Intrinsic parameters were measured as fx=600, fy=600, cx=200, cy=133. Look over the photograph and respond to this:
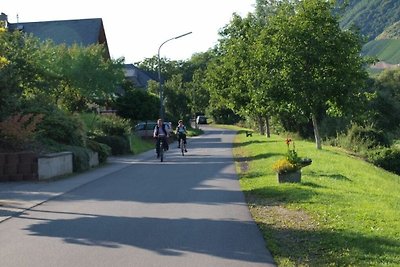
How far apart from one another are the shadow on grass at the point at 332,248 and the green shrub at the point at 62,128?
13020 mm

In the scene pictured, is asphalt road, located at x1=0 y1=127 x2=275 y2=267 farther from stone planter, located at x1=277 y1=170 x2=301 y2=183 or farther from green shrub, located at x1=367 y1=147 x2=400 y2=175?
green shrub, located at x1=367 y1=147 x2=400 y2=175

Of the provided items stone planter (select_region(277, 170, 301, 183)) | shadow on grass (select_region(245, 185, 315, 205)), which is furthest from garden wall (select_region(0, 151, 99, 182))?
stone planter (select_region(277, 170, 301, 183))

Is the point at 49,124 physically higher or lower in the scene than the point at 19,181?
higher

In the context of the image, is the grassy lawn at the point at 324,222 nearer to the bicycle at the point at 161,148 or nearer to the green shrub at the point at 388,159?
the bicycle at the point at 161,148

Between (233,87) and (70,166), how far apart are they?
26819 mm

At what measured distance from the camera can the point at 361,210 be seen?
10602 mm

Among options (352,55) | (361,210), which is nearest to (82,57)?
(352,55)

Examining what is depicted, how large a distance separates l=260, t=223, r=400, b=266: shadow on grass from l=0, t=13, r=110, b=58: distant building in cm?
5160

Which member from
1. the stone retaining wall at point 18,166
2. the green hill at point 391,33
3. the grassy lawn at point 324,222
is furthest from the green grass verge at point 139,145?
the green hill at point 391,33

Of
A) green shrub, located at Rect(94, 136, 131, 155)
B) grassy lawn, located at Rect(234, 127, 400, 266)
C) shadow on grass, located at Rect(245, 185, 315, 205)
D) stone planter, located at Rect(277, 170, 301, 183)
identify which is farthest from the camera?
green shrub, located at Rect(94, 136, 131, 155)

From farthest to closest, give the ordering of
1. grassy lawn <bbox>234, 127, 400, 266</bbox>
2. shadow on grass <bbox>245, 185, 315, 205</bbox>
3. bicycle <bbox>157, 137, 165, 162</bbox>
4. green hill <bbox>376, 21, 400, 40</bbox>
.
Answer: green hill <bbox>376, 21, 400, 40</bbox>, bicycle <bbox>157, 137, 165, 162</bbox>, shadow on grass <bbox>245, 185, 315, 205</bbox>, grassy lawn <bbox>234, 127, 400, 266</bbox>

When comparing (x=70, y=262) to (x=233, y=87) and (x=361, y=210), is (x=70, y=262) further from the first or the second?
(x=233, y=87)

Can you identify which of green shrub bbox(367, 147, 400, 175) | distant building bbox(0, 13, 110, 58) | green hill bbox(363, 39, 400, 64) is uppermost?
green hill bbox(363, 39, 400, 64)

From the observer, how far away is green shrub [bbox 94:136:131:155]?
92.9 feet
